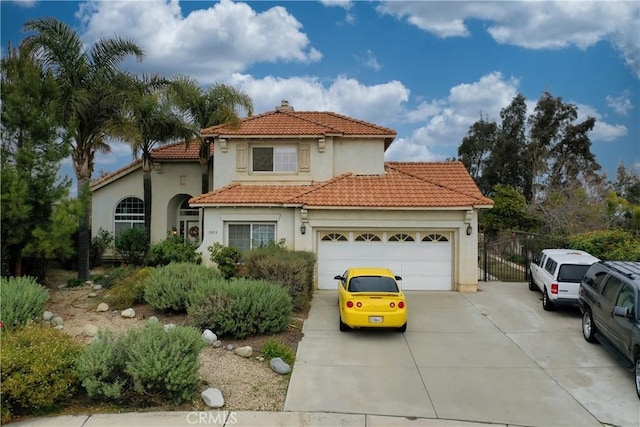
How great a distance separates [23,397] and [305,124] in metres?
14.2

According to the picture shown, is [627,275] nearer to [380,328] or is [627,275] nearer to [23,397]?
[380,328]

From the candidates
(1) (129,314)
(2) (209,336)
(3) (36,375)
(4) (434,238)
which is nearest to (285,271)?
(2) (209,336)

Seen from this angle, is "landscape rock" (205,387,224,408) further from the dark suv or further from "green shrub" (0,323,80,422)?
the dark suv

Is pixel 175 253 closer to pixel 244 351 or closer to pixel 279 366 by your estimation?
pixel 244 351

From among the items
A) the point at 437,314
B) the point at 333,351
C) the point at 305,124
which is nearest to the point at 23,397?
the point at 333,351

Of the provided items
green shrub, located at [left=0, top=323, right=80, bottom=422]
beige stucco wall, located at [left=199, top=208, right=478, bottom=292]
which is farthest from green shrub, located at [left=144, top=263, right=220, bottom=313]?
beige stucco wall, located at [left=199, top=208, right=478, bottom=292]

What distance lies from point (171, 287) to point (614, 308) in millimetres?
10011

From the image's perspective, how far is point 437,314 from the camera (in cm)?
1303

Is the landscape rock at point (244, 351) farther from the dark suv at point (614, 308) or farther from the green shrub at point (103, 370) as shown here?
the dark suv at point (614, 308)

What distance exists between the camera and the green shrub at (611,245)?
563 inches

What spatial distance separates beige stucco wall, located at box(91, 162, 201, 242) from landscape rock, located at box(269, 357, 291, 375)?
14700 mm

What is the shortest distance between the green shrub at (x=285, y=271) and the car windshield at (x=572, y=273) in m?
7.20

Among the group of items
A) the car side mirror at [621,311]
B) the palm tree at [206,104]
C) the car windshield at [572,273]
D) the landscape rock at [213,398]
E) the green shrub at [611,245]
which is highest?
the palm tree at [206,104]

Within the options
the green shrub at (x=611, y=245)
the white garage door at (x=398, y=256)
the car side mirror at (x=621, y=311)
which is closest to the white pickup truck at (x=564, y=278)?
the green shrub at (x=611, y=245)
